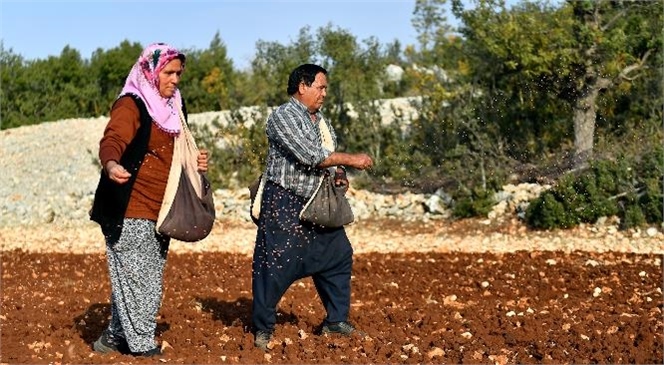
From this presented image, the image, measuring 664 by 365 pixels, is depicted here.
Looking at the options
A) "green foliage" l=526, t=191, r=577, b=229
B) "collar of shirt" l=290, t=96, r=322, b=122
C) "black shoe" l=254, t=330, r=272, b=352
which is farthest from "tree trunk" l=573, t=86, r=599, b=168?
"black shoe" l=254, t=330, r=272, b=352

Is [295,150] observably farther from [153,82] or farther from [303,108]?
[153,82]

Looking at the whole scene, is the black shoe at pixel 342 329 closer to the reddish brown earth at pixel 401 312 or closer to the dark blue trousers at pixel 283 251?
the reddish brown earth at pixel 401 312

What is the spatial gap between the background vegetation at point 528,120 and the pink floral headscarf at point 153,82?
23.1 feet

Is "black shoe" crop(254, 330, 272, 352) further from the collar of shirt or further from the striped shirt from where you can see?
the collar of shirt

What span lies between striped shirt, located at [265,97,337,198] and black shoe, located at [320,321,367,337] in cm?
79

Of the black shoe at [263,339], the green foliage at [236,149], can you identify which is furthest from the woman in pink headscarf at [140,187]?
the green foliage at [236,149]

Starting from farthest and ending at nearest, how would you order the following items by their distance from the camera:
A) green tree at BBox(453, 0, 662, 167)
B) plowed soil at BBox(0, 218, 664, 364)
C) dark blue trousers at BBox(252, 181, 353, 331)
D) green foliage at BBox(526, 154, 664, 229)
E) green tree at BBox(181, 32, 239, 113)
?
green tree at BBox(181, 32, 239, 113) → green tree at BBox(453, 0, 662, 167) → green foliage at BBox(526, 154, 664, 229) → dark blue trousers at BBox(252, 181, 353, 331) → plowed soil at BBox(0, 218, 664, 364)

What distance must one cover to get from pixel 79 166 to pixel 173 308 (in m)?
11.2

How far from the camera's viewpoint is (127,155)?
17.0 ft

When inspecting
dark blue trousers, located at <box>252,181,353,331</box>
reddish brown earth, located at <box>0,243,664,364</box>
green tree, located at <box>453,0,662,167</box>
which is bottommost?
reddish brown earth, located at <box>0,243,664,364</box>

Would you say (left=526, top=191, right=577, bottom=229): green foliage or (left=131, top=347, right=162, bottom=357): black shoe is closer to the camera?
(left=131, top=347, right=162, bottom=357): black shoe

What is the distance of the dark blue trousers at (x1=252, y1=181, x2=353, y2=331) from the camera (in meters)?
5.59

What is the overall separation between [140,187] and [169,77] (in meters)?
0.58

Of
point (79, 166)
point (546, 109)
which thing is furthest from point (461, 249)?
point (79, 166)
